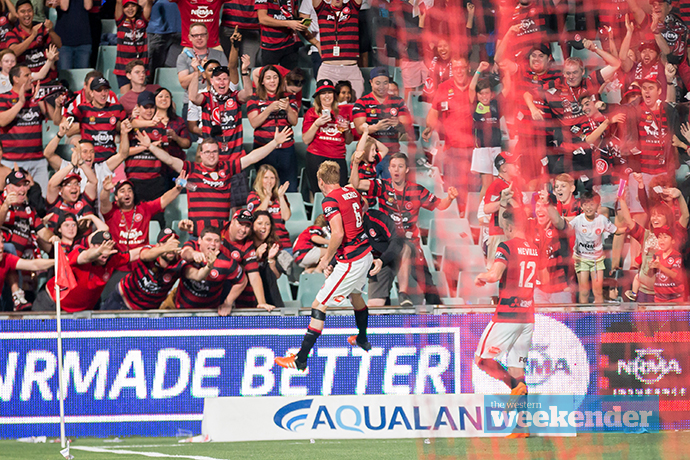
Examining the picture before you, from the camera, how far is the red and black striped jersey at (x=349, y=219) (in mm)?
7238

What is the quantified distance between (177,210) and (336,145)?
5.78ft

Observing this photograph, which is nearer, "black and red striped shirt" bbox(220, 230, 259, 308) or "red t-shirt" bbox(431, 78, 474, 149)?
"red t-shirt" bbox(431, 78, 474, 149)

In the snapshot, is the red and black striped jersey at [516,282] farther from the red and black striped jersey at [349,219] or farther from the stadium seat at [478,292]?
the red and black striped jersey at [349,219]

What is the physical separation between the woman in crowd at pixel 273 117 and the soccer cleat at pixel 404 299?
179cm

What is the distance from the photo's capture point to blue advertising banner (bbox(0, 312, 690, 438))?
24.2ft

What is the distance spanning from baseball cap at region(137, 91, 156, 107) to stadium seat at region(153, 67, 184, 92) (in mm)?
995

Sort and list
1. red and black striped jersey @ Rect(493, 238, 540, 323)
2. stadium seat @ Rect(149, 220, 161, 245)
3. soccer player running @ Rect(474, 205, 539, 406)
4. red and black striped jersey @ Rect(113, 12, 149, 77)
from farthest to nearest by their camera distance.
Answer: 1. red and black striped jersey @ Rect(113, 12, 149, 77)
2. stadium seat @ Rect(149, 220, 161, 245)
3. soccer player running @ Rect(474, 205, 539, 406)
4. red and black striped jersey @ Rect(493, 238, 540, 323)

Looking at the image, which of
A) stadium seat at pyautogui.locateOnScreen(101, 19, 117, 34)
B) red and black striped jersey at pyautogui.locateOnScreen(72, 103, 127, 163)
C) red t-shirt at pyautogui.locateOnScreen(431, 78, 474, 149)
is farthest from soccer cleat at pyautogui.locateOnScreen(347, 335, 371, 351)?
stadium seat at pyautogui.locateOnScreen(101, 19, 117, 34)

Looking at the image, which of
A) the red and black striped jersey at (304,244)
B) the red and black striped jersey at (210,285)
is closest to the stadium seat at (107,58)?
the red and black striped jersey at (210,285)

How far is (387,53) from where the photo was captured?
30.4 feet

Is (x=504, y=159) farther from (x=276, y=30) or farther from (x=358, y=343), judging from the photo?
(x=276, y=30)

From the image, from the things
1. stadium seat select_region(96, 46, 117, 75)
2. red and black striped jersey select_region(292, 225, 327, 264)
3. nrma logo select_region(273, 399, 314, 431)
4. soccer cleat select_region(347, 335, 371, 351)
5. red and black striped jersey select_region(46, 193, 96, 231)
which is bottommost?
nrma logo select_region(273, 399, 314, 431)

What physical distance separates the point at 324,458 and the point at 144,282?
2379 mm

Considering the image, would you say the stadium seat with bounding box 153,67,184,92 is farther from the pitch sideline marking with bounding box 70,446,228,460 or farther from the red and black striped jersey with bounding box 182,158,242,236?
the pitch sideline marking with bounding box 70,446,228,460
